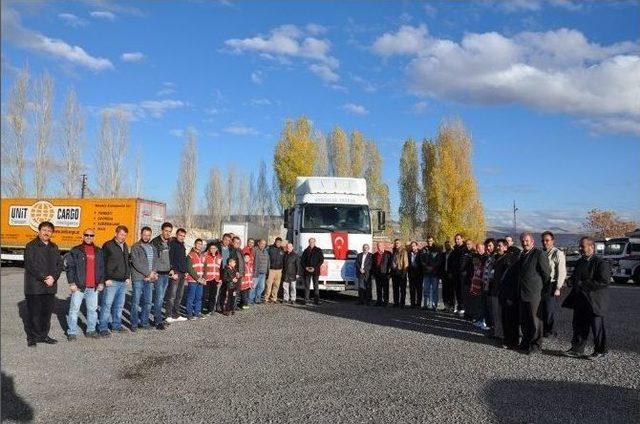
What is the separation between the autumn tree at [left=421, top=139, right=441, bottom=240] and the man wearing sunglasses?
36849 mm

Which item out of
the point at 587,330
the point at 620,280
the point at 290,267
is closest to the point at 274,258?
the point at 290,267

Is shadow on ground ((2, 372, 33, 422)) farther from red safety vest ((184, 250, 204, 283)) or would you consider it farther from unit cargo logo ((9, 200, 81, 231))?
unit cargo logo ((9, 200, 81, 231))

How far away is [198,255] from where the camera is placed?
11.7 metres

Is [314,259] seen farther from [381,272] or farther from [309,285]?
[381,272]

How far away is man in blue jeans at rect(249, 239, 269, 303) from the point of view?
1418 centimetres

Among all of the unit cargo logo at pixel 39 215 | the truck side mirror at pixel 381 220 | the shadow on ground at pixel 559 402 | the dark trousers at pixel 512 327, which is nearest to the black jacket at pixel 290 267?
the truck side mirror at pixel 381 220

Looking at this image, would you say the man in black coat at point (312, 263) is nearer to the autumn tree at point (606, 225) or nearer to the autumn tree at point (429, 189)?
the autumn tree at point (429, 189)

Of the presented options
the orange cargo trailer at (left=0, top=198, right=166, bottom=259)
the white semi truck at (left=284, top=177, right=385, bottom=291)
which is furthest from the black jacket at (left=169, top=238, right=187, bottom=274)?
the orange cargo trailer at (left=0, top=198, right=166, bottom=259)

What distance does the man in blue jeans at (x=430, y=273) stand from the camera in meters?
13.0

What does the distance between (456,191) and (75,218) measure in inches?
1128

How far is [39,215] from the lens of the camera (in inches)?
987

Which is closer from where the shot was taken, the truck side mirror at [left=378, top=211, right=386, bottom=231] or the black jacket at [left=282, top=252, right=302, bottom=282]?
the black jacket at [left=282, top=252, right=302, bottom=282]

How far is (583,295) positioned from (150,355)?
252 inches

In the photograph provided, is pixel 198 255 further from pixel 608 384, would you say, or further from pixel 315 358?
pixel 608 384
